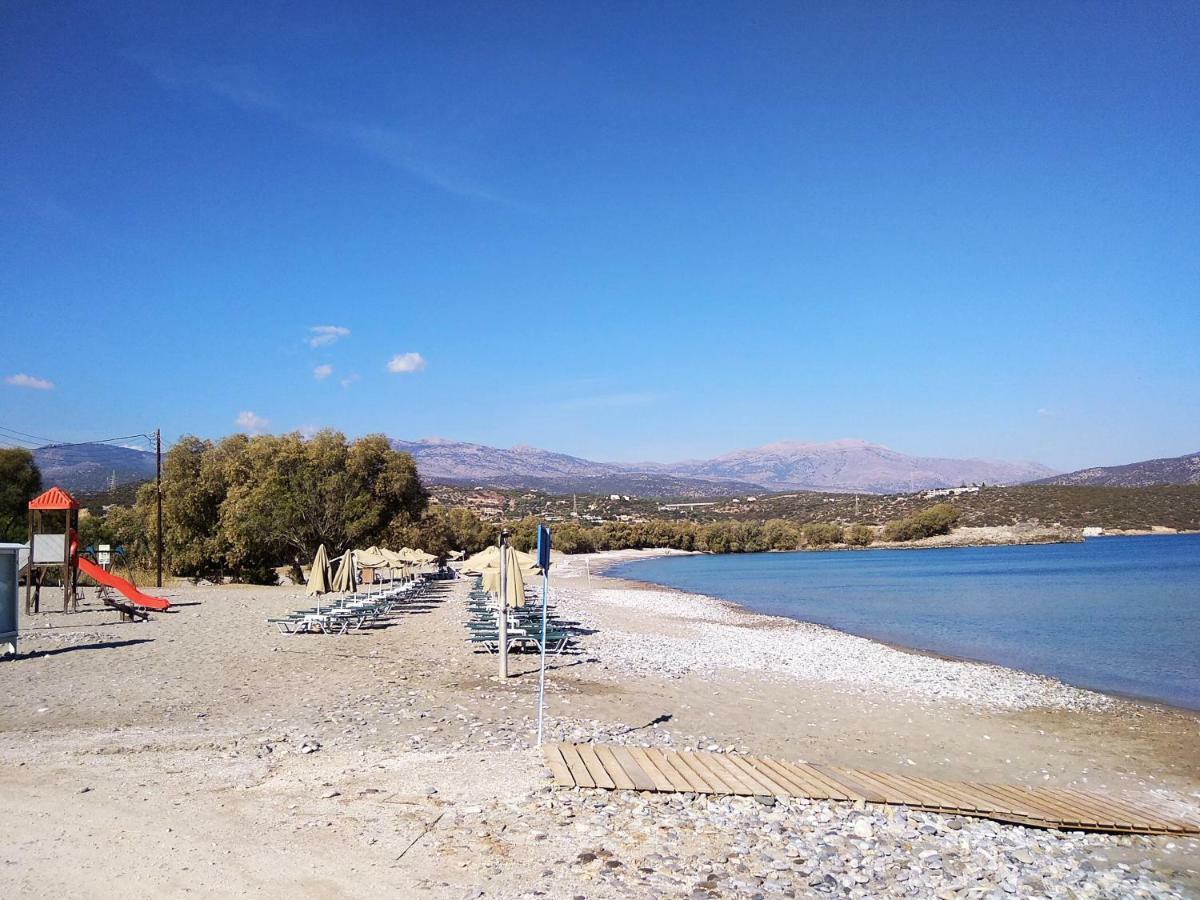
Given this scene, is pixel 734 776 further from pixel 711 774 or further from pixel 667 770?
pixel 667 770

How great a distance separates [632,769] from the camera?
7941 mm

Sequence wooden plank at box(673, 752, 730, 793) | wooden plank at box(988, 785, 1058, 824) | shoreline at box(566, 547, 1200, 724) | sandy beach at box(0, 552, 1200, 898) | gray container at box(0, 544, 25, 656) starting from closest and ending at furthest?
sandy beach at box(0, 552, 1200, 898), wooden plank at box(673, 752, 730, 793), wooden plank at box(988, 785, 1058, 824), gray container at box(0, 544, 25, 656), shoreline at box(566, 547, 1200, 724)

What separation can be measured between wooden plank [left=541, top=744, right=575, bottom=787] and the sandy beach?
0.16 m

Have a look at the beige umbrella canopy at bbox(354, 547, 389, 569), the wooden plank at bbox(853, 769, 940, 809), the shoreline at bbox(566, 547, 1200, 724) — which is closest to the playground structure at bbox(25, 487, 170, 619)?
the beige umbrella canopy at bbox(354, 547, 389, 569)

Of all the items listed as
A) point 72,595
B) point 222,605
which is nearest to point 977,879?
point 222,605

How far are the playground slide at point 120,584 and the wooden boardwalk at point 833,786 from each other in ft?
65.3

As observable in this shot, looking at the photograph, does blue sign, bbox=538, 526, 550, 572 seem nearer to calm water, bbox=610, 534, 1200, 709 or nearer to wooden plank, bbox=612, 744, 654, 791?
wooden plank, bbox=612, 744, 654, 791

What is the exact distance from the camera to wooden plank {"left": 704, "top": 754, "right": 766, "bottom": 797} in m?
7.53

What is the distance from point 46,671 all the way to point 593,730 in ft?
33.5

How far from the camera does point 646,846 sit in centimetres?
627

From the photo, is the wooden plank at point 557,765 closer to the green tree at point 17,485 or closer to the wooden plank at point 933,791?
the wooden plank at point 933,791

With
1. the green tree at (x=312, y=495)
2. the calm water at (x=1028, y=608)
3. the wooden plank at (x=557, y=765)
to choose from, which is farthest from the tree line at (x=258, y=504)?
the wooden plank at (x=557, y=765)

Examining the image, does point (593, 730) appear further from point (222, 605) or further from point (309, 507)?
point (309, 507)

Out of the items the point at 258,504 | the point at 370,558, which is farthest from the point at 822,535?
the point at 370,558
